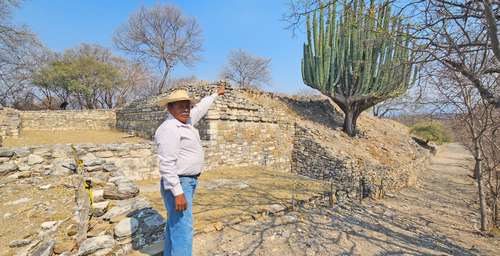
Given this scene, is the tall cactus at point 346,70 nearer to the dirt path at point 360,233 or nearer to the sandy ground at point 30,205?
the dirt path at point 360,233

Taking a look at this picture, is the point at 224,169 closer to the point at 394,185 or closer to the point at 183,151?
the point at 183,151

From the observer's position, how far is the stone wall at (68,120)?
40.2ft

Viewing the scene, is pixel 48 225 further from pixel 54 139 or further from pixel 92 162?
pixel 54 139

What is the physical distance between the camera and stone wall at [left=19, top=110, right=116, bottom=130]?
1224 centimetres

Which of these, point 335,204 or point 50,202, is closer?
point 50,202

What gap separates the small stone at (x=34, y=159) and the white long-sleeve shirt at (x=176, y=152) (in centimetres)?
305

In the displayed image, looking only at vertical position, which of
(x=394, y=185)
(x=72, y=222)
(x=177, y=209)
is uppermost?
(x=177, y=209)

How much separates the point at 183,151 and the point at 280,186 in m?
4.22

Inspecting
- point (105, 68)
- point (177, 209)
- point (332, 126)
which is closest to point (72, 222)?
point (177, 209)

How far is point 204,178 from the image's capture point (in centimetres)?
605

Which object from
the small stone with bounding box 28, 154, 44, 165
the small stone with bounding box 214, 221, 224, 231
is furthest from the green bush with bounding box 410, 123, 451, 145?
the small stone with bounding box 28, 154, 44, 165

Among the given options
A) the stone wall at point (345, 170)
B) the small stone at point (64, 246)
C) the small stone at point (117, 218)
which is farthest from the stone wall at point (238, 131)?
the small stone at point (64, 246)

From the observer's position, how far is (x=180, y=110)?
2117mm

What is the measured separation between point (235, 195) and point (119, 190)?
2343mm
